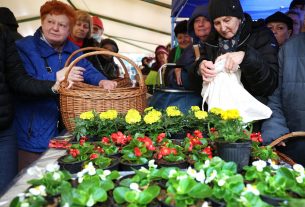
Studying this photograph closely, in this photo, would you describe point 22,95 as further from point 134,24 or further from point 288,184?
point 134,24

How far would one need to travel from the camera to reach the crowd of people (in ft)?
4.99

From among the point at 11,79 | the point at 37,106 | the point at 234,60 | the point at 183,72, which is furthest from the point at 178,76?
the point at 11,79

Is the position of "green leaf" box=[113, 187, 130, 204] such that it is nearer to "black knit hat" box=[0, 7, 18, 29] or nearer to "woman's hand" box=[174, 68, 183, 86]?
"woman's hand" box=[174, 68, 183, 86]

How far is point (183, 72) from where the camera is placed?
6.45ft

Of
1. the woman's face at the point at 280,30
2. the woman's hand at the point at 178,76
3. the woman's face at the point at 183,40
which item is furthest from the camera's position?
the woman's face at the point at 183,40

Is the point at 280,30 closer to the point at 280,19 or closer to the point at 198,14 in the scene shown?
the point at 280,19

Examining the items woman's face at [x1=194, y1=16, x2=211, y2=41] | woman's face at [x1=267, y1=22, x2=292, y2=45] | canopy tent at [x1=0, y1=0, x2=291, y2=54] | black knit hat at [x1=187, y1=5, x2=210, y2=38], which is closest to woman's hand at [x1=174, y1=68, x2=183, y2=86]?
woman's face at [x1=194, y1=16, x2=211, y2=41]

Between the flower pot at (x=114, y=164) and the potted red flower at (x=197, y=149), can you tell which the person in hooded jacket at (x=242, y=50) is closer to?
the potted red flower at (x=197, y=149)

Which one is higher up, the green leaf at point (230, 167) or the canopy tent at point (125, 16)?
the canopy tent at point (125, 16)

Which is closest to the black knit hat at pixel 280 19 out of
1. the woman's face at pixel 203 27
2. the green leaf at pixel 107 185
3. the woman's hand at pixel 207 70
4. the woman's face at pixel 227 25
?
the woman's face at pixel 203 27

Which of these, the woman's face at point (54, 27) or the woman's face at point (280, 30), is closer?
the woman's face at point (54, 27)

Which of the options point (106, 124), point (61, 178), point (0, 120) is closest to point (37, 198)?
point (61, 178)

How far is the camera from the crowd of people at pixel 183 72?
152 cm

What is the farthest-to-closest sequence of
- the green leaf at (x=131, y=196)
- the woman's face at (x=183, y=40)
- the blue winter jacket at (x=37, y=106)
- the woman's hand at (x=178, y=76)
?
1. the woman's face at (x=183, y=40)
2. the woman's hand at (x=178, y=76)
3. the blue winter jacket at (x=37, y=106)
4. the green leaf at (x=131, y=196)
